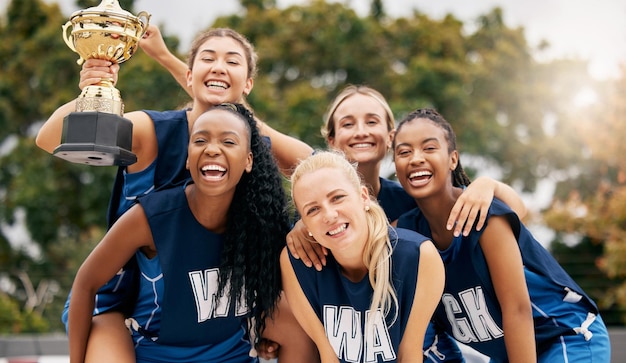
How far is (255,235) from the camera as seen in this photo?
302 centimetres

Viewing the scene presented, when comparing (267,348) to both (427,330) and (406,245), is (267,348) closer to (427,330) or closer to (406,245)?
(427,330)

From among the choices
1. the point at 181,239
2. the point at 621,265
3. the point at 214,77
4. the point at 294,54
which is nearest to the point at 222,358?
the point at 181,239

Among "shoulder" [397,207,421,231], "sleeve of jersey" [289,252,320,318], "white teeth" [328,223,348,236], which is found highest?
"shoulder" [397,207,421,231]

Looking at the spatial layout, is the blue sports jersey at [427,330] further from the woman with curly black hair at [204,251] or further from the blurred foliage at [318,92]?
the blurred foliage at [318,92]

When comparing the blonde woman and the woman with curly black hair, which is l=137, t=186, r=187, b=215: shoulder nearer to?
the woman with curly black hair

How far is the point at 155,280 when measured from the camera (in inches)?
119

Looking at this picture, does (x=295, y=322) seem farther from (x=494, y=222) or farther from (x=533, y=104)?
(x=533, y=104)

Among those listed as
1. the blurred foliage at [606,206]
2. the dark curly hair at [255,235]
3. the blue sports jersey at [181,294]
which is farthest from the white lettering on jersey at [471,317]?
the blurred foliage at [606,206]

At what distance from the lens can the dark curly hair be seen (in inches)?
117

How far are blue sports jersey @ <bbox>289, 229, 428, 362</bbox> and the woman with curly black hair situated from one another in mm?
276

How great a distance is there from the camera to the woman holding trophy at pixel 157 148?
304cm

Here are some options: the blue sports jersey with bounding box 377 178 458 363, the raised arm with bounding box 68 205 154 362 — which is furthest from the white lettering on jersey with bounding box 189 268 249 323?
the blue sports jersey with bounding box 377 178 458 363

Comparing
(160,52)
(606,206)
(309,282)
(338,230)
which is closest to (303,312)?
(309,282)

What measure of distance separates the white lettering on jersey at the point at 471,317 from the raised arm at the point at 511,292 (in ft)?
0.45
